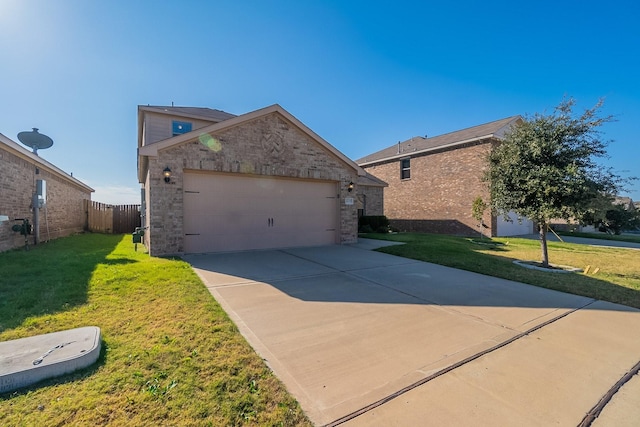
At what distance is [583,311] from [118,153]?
73.7 ft

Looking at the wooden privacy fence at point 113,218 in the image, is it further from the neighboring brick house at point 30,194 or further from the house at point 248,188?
the house at point 248,188

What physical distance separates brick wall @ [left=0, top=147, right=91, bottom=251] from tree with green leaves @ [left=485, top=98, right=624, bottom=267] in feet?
47.9

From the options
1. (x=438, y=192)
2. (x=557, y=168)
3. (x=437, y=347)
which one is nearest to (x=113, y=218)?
(x=437, y=347)

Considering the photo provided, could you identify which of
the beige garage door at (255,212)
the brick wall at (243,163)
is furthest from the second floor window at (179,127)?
the beige garage door at (255,212)

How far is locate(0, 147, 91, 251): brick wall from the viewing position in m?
8.47

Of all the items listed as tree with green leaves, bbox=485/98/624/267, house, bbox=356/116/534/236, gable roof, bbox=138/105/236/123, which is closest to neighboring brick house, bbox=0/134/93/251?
gable roof, bbox=138/105/236/123

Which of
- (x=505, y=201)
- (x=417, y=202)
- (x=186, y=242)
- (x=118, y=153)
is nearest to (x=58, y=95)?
(x=186, y=242)

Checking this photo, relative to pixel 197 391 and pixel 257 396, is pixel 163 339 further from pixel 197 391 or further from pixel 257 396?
pixel 257 396

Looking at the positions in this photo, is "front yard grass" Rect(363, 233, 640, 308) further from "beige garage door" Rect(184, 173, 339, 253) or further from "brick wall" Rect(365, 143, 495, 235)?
"brick wall" Rect(365, 143, 495, 235)

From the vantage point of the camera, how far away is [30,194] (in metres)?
10.1

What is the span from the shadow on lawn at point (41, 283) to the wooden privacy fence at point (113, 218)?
941 cm

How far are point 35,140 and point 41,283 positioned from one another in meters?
14.0

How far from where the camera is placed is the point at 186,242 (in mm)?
8328

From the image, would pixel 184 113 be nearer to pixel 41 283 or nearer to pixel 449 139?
pixel 41 283
